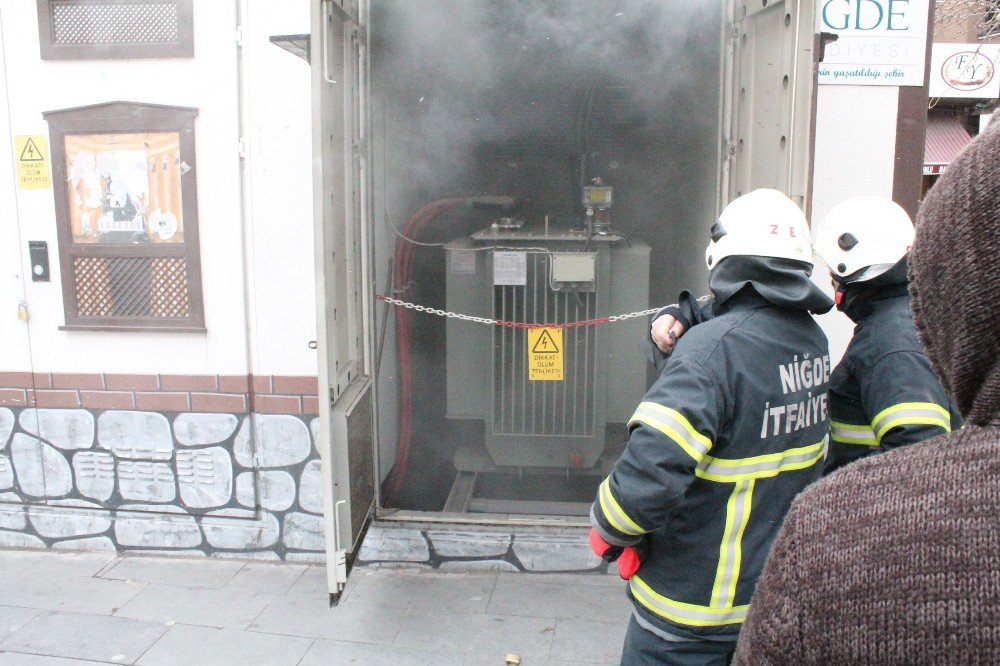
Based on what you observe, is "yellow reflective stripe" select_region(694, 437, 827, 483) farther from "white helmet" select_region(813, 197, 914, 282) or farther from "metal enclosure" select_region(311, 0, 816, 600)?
"metal enclosure" select_region(311, 0, 816, 600)

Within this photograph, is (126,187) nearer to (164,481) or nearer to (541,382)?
(164,481)

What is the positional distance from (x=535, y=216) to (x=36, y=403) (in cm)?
315

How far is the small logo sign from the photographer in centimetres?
1051

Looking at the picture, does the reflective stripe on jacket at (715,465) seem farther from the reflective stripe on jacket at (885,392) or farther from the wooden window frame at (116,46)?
the wooden window frame at (116,46)

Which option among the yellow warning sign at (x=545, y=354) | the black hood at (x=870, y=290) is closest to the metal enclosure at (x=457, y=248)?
the yellow warning sign at (x=545, y=354)

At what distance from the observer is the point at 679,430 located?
1.87 m

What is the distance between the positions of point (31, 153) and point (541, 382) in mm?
2971

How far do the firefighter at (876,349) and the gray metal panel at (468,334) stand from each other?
2.01m

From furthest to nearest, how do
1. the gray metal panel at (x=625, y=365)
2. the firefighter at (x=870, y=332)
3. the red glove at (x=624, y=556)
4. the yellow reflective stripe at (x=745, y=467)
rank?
the gray metal panel at (x=625, y=365)
the firefighter at (x=870, y=332)
the red glove at (x=624, y=556)
the yellow reflective stripe at (x=745, y=467)

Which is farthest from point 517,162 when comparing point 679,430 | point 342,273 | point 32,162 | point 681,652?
point 681,652

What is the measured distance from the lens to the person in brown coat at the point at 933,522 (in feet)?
2.36

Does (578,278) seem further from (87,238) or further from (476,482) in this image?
(87,238)

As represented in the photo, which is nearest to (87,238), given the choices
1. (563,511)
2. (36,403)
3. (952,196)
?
(36,403)

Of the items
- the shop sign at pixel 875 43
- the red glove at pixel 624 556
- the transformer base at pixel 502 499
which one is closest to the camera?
the red glove at pixel 624 556
